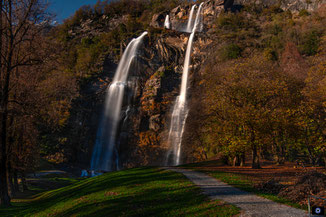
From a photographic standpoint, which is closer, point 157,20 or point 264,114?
point 264,114

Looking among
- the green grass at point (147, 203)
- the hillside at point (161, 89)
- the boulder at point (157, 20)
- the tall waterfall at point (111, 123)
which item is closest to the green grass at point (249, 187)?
the green grass at point (147, 203)

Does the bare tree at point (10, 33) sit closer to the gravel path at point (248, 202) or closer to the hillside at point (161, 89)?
the hillside at point (161, 89)

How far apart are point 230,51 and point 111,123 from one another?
2996cm

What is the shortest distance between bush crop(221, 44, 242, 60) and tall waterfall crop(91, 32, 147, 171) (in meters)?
21.7

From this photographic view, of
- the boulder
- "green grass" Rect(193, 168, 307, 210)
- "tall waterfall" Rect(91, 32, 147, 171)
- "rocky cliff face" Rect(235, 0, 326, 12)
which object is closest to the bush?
"tall waterfall" Rect(91, 32, 147, 171)

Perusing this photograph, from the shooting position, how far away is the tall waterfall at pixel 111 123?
47.5 meters

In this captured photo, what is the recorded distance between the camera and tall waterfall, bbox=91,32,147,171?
47522mm

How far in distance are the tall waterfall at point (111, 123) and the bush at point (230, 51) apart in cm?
2171

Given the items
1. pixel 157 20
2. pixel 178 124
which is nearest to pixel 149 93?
pixel 178 124

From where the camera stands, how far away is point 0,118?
1602 centimetres

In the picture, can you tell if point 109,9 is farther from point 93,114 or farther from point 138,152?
point 138,152

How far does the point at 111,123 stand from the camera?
52.1 metres

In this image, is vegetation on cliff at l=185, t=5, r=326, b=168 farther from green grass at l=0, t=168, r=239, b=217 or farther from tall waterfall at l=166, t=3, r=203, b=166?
tall waterfall at l=166, t=3, r=203, b=166

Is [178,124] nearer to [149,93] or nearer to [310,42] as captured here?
[149,93]
